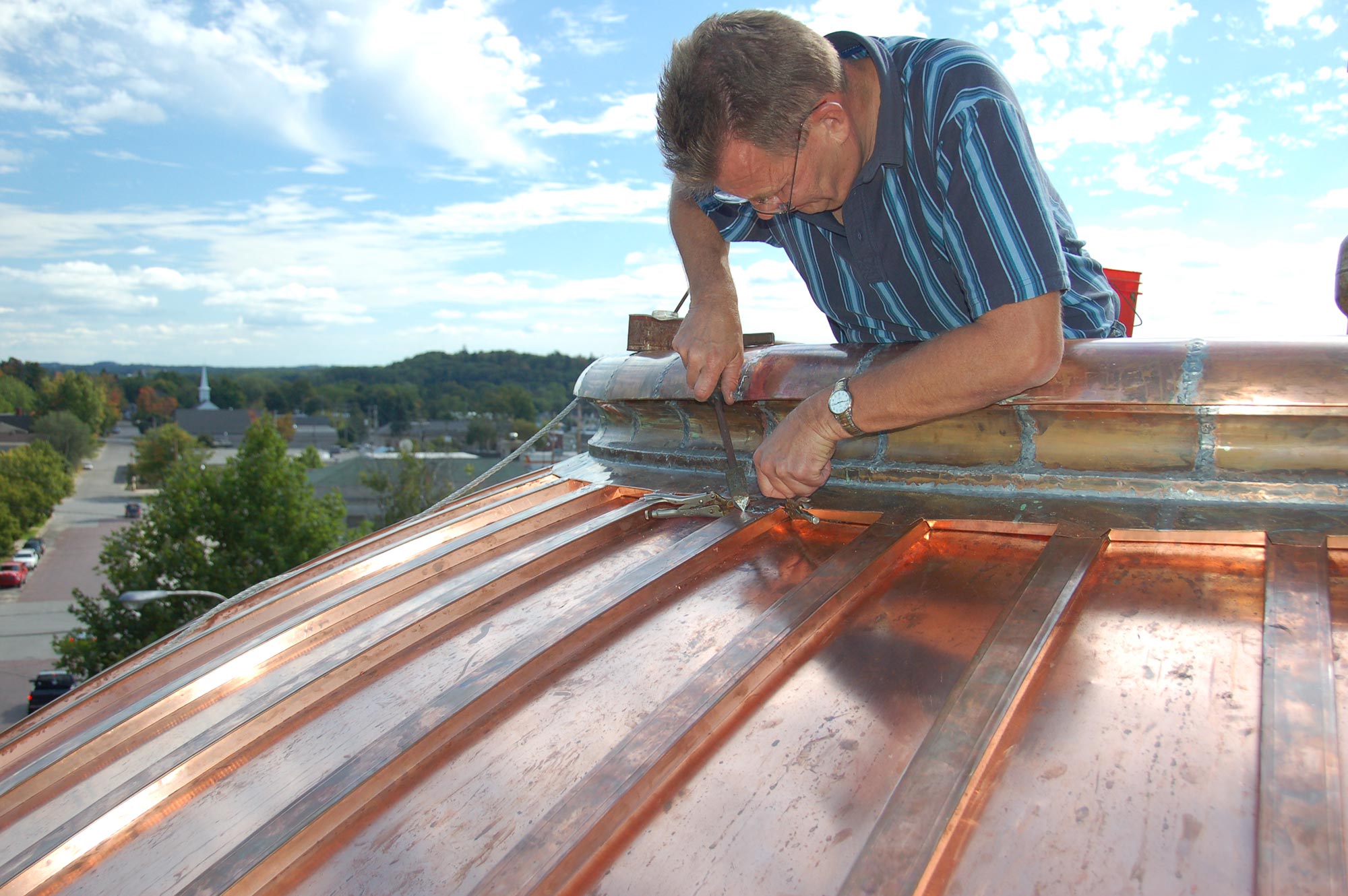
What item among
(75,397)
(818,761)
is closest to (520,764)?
(818,761)

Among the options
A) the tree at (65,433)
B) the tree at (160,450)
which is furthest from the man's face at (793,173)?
the tree at (65,433)

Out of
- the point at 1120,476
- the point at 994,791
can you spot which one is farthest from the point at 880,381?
the point at 994,791

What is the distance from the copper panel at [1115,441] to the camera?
2.36 metres

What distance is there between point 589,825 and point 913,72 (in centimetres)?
195

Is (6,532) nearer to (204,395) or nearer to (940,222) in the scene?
(940,222)

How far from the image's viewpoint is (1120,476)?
2418 millimetres

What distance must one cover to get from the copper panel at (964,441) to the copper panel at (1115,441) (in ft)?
0.24

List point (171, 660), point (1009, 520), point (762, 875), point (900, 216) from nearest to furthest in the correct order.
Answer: point (762, 875), point (1009, 520), point (900, 216), point (171, 660)

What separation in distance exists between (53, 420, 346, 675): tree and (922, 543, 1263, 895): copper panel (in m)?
24.9

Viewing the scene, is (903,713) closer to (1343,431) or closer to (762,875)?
(762,875)

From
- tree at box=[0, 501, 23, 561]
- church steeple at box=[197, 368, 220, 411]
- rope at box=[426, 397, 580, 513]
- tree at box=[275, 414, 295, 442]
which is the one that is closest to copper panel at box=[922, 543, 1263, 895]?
rope at box=[426, 397, 580, 513]

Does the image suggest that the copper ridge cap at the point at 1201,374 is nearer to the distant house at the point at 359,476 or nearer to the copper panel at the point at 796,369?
the copper panel at the point at 796,369

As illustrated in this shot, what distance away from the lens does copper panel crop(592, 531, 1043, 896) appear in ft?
4.48

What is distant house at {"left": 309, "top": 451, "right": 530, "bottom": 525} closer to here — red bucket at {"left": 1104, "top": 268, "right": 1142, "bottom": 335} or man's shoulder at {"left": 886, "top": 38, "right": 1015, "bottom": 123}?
red bucket at {"left": 1104, "top": 268, "right": 1142, "bottom": 335}
